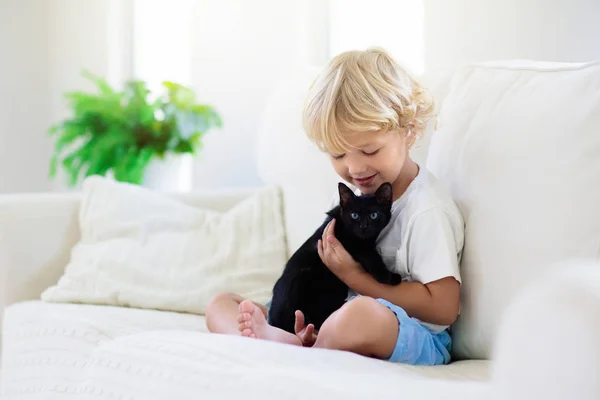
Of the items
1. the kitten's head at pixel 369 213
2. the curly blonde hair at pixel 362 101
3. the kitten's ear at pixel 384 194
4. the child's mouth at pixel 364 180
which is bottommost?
the kitten's head at pixel 369 213

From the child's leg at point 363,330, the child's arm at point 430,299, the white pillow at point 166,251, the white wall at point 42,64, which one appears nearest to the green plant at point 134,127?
the white wall at point 42,64

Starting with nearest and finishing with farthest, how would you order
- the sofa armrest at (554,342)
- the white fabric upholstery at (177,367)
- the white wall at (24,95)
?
the sofa armrest at (554,342) < the white fabric upholstery at (177,367) < the white wall at (24,95)

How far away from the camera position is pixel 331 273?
1.61 metres

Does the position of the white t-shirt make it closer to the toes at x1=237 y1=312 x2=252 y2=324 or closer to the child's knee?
the child's knee

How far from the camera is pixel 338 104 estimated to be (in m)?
1.54

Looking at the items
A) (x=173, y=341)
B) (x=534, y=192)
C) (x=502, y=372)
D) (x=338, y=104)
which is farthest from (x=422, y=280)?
(x=502, y=372)

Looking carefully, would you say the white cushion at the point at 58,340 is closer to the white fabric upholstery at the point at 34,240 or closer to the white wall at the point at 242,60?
the white fabric upholstery at the point at 34,240

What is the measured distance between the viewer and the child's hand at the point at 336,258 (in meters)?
1.54

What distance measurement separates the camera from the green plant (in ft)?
11.0

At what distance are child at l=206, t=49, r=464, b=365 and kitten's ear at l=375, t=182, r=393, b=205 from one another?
3cm

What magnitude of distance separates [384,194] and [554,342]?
2.99 ft

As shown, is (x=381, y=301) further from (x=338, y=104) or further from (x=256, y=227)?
(x=256, y=227)

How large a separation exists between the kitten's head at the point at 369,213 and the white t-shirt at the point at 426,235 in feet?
0.14

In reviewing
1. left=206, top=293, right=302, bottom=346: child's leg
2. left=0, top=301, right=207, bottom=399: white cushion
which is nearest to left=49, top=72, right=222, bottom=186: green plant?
left=0, top=301, right=207, bottom=399: white cushion
